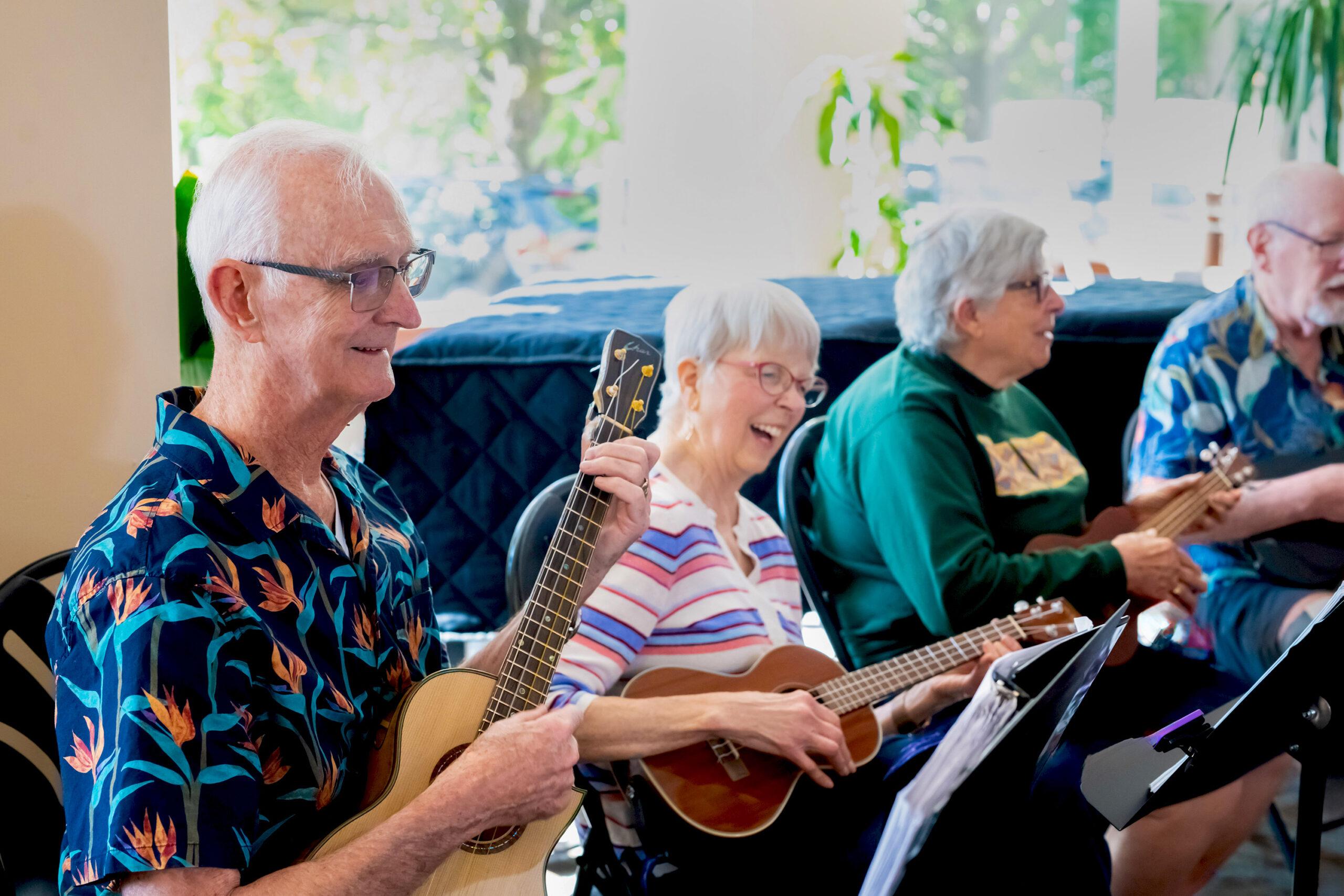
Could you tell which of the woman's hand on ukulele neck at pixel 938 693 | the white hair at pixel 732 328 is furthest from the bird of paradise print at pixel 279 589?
the woman's hand on ukulele neck at pixel 938 693

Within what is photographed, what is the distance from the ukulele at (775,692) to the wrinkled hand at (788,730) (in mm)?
29

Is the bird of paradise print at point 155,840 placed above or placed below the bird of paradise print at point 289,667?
below

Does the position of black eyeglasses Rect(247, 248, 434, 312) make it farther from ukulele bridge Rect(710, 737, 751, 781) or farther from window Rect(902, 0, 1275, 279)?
window Rect(902, 0, 1275, 279)

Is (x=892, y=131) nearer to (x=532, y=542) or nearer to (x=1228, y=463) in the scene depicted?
(x=1228, y=463)

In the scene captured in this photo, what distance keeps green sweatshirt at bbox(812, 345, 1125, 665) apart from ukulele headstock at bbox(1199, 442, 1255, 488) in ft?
→ 0.94

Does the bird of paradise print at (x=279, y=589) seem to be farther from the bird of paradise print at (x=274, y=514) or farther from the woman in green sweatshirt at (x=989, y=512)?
the woman in green sweatshirt at (x=989, y=512)

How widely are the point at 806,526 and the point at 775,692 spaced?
1.37ft

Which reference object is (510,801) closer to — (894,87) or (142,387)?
(142,387)

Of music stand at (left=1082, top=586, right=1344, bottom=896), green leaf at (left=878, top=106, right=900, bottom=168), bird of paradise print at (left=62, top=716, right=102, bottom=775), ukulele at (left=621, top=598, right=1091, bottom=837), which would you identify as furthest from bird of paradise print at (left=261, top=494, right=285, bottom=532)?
green leaf at (left=878, top=106, right=900, bottom=168)

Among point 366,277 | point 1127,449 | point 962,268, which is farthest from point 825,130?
point 366,277

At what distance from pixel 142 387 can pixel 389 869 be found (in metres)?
0.89

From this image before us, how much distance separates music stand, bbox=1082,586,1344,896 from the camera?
3.41ft

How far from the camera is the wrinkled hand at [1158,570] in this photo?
181cm

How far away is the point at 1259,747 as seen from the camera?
1112 millimetres
